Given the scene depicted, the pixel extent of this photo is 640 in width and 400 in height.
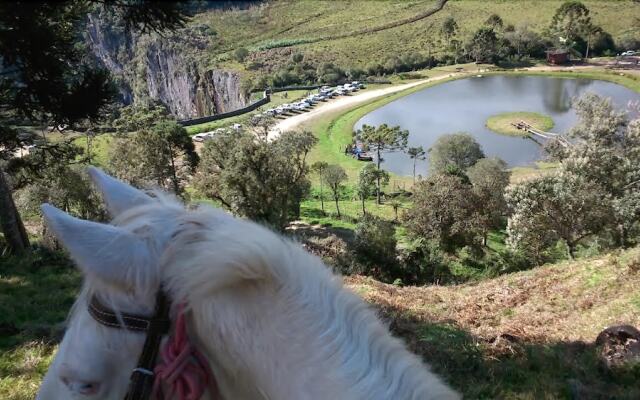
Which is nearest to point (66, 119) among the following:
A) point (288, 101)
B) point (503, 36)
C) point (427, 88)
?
point (288, 101)

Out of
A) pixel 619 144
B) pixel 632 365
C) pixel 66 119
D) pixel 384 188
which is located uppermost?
pixel 66 119

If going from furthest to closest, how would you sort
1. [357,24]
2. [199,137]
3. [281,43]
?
1. [357,24]
2. [281,43]
3. [199,137]

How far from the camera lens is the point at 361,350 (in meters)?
1.24

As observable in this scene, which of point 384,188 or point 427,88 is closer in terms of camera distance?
point 384,188

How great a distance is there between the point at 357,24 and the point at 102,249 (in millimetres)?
117794

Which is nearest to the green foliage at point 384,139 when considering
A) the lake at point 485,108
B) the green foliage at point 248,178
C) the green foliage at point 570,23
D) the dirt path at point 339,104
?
the lake at point 485,108

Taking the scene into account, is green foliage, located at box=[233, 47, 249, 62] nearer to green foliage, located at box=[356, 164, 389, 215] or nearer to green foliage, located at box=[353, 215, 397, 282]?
green foliage, located at box=[356, 164, 389, 215]

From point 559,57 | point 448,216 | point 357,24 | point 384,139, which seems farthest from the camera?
point 357,24

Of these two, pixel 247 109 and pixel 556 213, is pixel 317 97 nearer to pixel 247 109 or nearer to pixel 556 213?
pixel 247 109

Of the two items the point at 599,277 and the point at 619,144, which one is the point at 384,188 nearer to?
the point at 619,144

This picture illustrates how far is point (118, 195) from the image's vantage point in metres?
1.59

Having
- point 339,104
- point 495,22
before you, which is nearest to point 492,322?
point 339,104

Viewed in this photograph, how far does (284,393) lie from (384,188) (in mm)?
39372

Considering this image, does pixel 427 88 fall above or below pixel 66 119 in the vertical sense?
below
